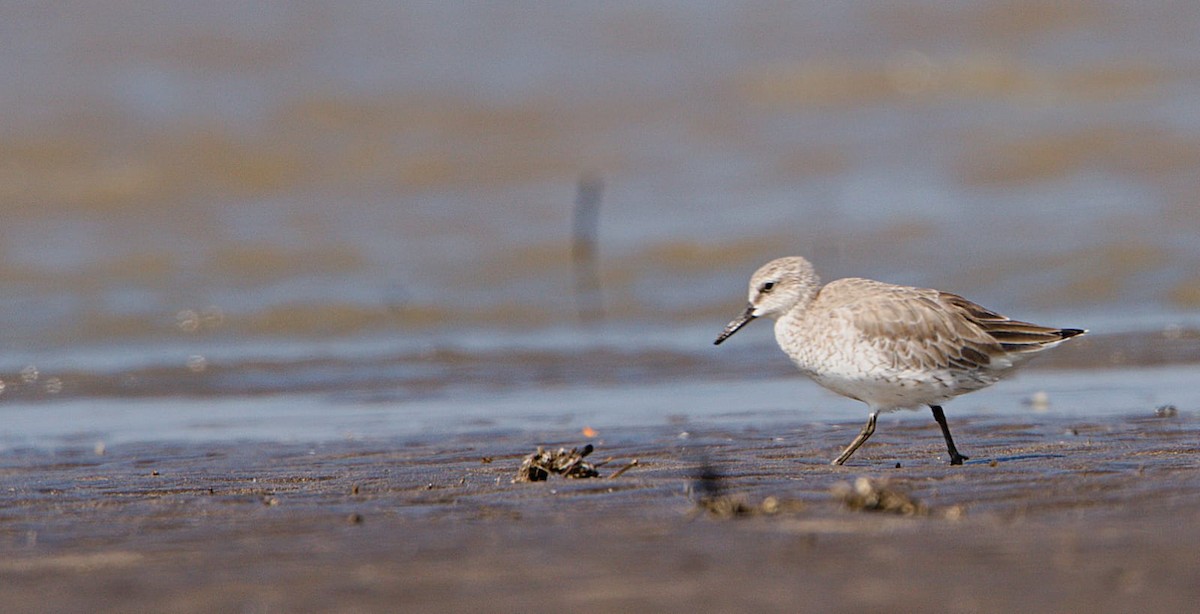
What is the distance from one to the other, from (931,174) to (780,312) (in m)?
9.74

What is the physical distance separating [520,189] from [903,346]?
1045cm

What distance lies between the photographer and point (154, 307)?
13.7m

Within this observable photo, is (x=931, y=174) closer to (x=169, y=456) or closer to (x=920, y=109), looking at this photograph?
(x=920, y=109)

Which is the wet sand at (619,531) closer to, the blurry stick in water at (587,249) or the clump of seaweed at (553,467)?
→ the clump of seaweed at (553,467)

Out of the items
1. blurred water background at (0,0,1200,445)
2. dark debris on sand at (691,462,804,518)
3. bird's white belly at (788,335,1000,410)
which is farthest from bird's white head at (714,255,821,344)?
dark debris on sand at (691,462,804,518)

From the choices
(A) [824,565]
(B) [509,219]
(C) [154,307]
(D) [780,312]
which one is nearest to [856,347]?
(D) [780,312]

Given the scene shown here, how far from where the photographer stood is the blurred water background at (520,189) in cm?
1131

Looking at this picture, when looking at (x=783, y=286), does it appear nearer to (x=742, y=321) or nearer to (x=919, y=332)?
(x=742, y=321)

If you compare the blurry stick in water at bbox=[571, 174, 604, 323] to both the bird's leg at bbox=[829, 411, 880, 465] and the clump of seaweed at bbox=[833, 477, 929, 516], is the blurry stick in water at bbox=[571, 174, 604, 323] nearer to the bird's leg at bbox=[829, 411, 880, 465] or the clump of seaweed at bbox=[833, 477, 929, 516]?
the bird's leg at bbox=[829, 411, 880, 465]

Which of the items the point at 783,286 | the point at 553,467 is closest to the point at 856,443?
the point at 783,286

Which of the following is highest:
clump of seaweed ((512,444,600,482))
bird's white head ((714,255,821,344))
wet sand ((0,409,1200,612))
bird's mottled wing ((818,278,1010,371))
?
bird's white head ((714,255,821,344))

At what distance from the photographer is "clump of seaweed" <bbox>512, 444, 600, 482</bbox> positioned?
6270 mm

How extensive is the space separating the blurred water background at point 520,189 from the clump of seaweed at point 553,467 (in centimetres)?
222

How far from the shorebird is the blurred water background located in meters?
1.67
